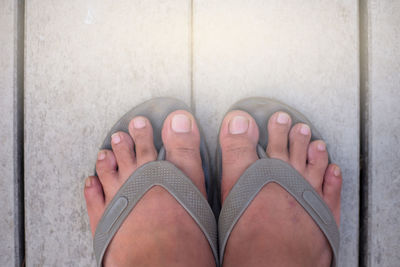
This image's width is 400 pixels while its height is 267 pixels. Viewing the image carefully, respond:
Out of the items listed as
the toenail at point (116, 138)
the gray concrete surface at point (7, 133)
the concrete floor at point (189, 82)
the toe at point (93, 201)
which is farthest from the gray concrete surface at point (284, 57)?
the gray concrete surface at point (7, 133)

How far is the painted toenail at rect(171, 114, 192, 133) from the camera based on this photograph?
25.3 inches

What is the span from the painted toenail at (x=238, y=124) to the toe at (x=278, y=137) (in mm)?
69

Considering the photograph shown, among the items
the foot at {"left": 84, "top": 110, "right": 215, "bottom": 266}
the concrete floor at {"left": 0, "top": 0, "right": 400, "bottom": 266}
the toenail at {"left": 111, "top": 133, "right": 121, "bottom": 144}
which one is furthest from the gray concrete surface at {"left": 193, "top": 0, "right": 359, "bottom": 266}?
the toenail at {"left": 111, "top": 133, "right": 121, "bottom": 144}

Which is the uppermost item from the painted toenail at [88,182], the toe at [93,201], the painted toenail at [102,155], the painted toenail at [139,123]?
the painted toenail at [139,123]

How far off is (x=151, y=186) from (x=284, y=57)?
→ 462mm

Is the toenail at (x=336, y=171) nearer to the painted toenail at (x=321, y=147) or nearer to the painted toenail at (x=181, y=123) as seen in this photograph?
the painted toenail at (x=321, y=147)

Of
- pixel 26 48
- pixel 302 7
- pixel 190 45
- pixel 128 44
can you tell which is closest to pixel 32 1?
pixel 26 48

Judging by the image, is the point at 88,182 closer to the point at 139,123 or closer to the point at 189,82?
the point at 139,123

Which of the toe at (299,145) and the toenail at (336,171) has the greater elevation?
the toe at (299,145)

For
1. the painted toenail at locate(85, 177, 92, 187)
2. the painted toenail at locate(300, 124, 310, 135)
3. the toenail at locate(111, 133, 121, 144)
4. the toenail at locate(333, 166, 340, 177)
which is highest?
the painted toenail at locate(300, 124, 310, 135)

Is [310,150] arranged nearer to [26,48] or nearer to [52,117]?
[52,117]

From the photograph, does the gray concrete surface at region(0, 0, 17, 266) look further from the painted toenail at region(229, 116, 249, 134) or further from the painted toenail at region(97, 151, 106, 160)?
the painted toenail at region(229, 116, 249, 134)

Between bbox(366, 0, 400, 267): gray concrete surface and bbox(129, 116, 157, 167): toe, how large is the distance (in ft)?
1.84

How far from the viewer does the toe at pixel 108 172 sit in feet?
2.21
